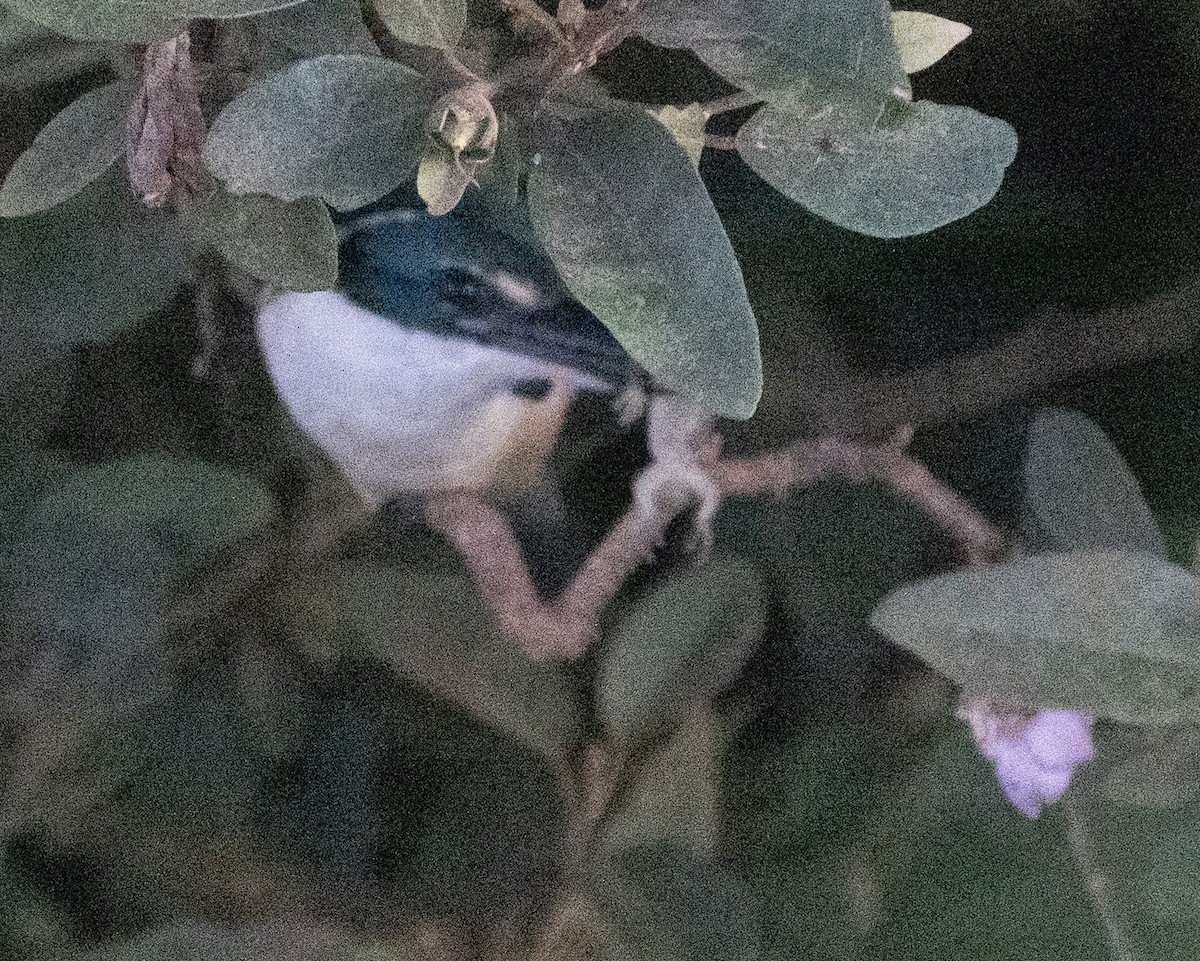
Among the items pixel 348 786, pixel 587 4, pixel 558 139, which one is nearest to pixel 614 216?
pixel 558 139

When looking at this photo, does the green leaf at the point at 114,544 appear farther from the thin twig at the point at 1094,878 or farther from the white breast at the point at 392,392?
the thin twig at the point at 1094,878

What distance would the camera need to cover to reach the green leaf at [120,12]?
0.22 meters

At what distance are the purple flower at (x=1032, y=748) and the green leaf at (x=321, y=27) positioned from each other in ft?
1.07

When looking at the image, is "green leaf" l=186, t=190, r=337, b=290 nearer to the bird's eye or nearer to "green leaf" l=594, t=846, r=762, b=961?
the bird's eye

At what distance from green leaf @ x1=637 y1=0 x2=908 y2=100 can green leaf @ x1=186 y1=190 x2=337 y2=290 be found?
0.10 m

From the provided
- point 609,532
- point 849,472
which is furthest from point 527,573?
point 849,472

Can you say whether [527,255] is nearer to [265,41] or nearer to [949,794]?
[265,41]

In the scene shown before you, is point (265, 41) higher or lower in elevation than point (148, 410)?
higher

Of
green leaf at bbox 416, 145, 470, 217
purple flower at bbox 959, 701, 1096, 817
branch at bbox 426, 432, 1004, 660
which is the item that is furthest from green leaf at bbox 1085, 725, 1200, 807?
green leaf at bbox 416, 145, 470, 217

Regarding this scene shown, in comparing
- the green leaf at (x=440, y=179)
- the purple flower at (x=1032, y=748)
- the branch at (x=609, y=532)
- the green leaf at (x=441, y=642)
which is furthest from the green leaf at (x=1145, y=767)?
the green leaf at (x=440, y=179)

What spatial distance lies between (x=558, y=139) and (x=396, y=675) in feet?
0.85

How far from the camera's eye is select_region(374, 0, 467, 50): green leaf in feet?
0.83

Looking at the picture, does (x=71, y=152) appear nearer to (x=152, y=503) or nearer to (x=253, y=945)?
(x=152, y=503)

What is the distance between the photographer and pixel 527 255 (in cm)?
38
